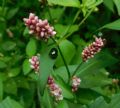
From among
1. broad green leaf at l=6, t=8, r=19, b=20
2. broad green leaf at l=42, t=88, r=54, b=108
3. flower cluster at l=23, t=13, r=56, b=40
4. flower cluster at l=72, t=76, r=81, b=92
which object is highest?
flower cluster at l=23, t=13, r=56, b=40

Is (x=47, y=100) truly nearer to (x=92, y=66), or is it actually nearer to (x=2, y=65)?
(x=92, y=66)

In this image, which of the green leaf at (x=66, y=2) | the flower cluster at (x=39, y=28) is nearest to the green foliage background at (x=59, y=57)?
the green leaf at (x=66, y=2)

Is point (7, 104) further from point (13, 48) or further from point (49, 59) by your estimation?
point (13, 48)

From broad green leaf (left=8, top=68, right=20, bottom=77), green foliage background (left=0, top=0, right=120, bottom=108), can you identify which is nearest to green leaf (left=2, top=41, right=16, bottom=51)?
green foliage background (left=0, top=0, right=120, bottom=108)

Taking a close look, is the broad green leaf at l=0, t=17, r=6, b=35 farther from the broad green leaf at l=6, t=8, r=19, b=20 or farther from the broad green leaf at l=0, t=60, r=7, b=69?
the broad green leaf at l=0, t=60, r=7, b=69

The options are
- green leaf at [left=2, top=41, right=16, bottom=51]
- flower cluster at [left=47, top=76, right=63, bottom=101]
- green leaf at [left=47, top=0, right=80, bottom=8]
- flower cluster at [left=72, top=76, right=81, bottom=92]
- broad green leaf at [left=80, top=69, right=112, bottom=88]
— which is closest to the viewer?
flower cluster at [left=47, top=76, right=63, bottom=101]

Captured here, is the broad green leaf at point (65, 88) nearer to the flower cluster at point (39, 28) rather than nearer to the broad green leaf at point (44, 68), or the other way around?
the broad green leaf at point (44, 68)

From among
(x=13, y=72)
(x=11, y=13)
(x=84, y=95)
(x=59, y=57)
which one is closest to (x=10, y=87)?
(x=13, y=72)
